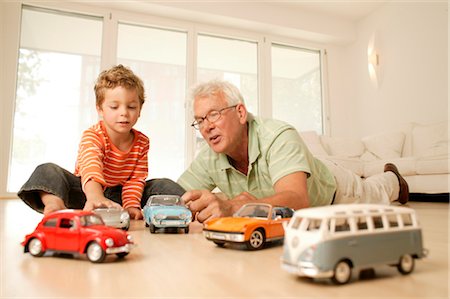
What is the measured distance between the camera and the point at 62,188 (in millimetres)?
1441

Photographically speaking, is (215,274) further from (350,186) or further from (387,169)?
(387,169)

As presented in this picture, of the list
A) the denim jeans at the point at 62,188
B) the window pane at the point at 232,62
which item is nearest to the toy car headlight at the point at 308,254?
the denim jeans at the point at 62,188

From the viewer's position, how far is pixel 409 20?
16.7 ft

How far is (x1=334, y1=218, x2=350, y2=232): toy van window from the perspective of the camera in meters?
0.46

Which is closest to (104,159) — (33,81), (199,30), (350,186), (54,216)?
(54,216)

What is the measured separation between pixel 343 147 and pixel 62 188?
394cm

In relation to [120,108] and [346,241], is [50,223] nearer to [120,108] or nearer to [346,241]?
[346,241]

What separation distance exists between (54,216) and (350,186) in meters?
1.52

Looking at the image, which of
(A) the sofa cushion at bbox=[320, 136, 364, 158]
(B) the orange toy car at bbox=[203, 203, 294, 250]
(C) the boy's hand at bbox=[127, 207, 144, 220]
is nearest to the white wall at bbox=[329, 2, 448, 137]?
(A) the sofa cushion at bbox=[320, 136, 364, 158]

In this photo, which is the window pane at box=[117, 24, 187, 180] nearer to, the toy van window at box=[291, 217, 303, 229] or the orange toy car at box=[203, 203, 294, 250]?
the orange toy car at box=[203, 203, 294, 250]

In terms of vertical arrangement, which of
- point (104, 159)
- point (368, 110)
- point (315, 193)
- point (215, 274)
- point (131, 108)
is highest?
point (368, 110)

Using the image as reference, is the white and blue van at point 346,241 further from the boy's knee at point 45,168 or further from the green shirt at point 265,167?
the boy's knee at point 45,168

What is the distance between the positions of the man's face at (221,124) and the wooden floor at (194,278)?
0.64 m

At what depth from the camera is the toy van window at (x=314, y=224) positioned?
1.54 ft
